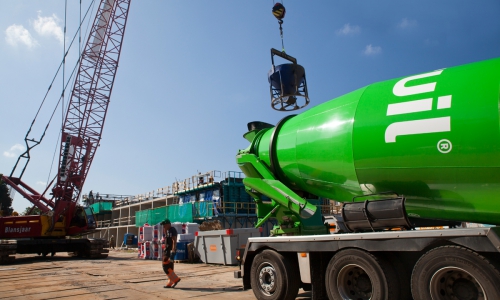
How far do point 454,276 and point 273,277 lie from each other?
2739 millimetres

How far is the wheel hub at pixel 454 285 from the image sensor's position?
147 inches

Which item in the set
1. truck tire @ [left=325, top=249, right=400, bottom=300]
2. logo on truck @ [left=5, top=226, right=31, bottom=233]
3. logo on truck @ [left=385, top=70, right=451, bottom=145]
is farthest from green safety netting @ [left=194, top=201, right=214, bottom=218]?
logo on truck @ [left=385, top=70, right=451, bottom=145]

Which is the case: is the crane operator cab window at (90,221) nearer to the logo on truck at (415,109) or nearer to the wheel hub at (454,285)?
the logo on truck at (415,109)

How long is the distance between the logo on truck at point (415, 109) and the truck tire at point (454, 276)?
4.58 ft

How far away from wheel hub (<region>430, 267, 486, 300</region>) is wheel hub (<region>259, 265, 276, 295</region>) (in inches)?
99.6

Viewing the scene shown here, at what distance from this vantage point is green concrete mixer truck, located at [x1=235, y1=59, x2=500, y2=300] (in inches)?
154

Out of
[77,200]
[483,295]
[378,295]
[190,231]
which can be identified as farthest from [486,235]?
[77,200]

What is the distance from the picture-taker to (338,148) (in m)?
5.34

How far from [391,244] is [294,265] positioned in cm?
174

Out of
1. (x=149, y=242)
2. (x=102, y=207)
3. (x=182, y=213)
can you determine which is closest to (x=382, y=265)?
(x=149, y=242)

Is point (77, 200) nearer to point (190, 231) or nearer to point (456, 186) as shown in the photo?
point (190, 231)

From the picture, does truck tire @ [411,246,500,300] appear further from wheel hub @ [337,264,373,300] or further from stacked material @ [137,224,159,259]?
stacked material @ [137,224,159,259]

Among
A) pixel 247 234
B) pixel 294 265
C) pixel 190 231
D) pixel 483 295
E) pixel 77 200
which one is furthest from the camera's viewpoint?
pixel 77 200

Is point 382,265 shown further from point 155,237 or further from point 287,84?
point 155,237
